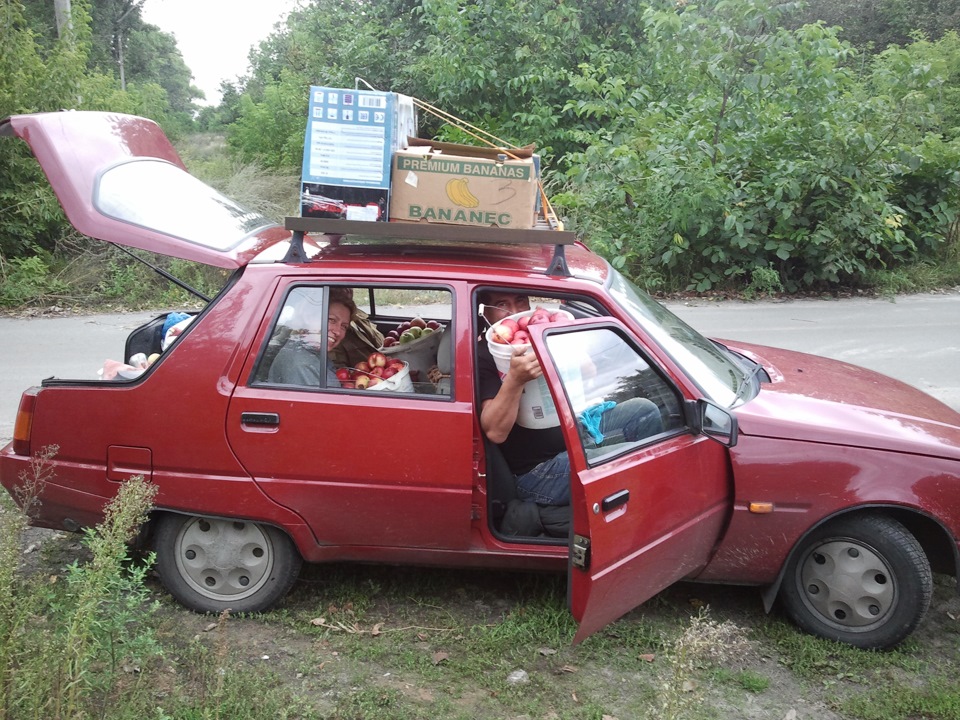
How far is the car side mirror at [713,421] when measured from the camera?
337 cm

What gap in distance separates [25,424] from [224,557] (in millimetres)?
1080

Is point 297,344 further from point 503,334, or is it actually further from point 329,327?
point 503,334

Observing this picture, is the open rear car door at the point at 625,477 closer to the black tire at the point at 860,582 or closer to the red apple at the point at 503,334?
the red apple at the point at 503,334

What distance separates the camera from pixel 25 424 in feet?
12.4

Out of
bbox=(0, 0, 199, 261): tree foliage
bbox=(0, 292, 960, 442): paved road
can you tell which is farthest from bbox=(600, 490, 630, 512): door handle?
bbox=(0, 0, 199, 261): tree foliage

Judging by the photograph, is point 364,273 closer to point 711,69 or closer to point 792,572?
point 792,572

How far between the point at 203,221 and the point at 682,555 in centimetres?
251

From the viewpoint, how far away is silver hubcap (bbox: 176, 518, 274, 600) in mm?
3777

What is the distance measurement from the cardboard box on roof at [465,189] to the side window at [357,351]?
36 cm

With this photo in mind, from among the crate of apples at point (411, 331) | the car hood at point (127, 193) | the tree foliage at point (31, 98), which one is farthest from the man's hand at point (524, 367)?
the tree foliage at point (31, 98)

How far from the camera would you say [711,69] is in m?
11.0

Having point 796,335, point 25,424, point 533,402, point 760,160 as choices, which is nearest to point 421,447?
point 533,402

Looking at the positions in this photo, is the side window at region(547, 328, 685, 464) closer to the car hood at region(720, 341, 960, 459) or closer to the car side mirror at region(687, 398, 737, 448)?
the car side mirror at region(687, 398, 737, 448)

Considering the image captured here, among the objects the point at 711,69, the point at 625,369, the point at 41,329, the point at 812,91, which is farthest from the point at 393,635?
the point at 812,91
